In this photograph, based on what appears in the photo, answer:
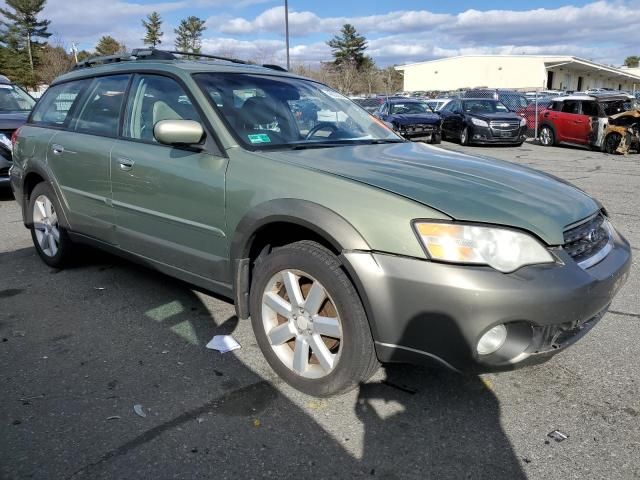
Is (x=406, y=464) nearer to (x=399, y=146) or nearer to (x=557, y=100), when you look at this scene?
(x=399, y=146)

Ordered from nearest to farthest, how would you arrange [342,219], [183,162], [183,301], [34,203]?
1. [342,219]
2. [183,162]
3. [183,301]
4. [34,203]

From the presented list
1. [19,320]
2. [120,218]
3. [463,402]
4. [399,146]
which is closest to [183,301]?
[120,218]

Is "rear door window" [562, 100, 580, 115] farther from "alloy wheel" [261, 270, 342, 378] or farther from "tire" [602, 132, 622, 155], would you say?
"alloy wheel" [261, 270, 342, 378]

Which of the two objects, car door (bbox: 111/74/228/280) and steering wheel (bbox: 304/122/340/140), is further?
steering wheel (bbox: 304/122/340/140)

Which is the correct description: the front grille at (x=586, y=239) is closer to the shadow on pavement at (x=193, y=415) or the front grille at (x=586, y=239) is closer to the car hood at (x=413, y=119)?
the shadow on pavement at (x=193, y=415)

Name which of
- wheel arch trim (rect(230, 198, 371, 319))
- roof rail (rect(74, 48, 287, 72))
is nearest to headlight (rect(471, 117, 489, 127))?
roof rail (rect(74, 48, 287, 72))

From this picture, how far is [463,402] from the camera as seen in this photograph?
2742 millimetres

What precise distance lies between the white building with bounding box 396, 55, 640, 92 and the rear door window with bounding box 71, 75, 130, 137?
63.0m

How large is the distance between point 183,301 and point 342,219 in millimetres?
1960

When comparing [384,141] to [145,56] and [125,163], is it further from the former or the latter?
[145,56]

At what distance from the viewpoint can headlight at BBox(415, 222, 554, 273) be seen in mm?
2285

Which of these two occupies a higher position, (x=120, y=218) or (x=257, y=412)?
(x=120, y=218)

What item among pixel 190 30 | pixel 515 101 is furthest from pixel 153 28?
pixel 515 101

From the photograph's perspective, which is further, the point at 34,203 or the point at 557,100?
the point at 557,100
